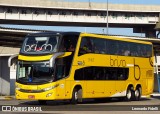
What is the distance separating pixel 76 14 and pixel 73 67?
57.5 meters

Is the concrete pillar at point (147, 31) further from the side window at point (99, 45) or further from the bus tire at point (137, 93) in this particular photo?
the side window at point (99, 45)

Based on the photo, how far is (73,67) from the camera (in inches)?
942

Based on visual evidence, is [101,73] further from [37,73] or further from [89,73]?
[37,73]

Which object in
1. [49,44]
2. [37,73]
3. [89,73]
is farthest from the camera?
[89,73]

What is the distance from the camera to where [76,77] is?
24.3 m

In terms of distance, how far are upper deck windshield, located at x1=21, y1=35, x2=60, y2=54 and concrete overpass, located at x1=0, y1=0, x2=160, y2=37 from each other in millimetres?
51418

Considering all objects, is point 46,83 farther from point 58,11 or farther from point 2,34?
point 58,11

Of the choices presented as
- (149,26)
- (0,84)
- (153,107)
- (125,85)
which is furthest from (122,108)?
(149,26)

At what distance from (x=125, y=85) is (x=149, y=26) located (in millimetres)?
59771

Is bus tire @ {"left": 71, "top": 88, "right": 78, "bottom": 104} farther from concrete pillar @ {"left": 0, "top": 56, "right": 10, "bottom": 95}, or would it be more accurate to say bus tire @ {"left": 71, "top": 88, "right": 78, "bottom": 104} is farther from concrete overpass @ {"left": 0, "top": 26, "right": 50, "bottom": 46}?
concrete pillar @ {"left": 0, "top": 56, "right": 10, "bottom": 95}

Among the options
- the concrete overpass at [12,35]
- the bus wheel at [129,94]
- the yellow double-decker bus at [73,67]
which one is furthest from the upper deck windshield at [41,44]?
the concrete overpass at [12,35]

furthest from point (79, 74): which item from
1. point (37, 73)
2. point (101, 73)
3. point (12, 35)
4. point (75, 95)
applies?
point (12, 35)

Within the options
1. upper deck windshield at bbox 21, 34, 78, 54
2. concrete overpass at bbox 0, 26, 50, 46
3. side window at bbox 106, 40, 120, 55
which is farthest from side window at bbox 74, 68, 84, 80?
concrete overpass at bbox 0, 26, 50, 46

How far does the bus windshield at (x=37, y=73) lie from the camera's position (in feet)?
74.8
